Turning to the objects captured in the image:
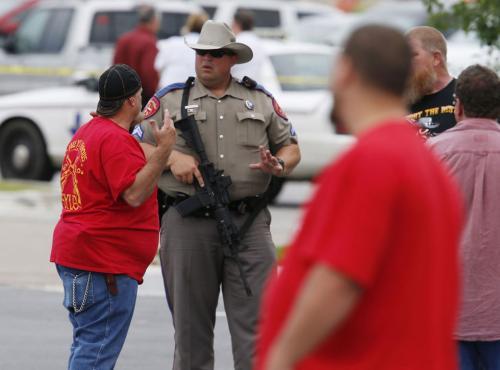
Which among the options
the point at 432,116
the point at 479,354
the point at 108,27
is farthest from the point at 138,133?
the point at 108,27

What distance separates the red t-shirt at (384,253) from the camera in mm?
3299

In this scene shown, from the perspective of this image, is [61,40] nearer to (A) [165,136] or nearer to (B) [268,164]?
(B) [268,164]

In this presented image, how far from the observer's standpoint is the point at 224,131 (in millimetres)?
6676

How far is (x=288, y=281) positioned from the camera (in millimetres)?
3479

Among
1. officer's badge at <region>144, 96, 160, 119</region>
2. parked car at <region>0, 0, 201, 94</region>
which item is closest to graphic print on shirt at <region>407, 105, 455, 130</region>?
officer's badge at <region>144, 96, 160, 119</region>

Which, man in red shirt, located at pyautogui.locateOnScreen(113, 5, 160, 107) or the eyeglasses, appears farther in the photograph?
man in red shirt, located at pyautogui.locateOnScreen(113, 5, 160, 107)

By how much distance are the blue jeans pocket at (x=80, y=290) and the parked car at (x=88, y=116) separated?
8716 mm

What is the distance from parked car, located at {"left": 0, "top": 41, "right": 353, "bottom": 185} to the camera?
15055mm

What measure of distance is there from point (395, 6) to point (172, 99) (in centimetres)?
2557

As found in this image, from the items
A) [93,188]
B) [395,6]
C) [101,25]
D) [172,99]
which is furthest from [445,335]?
[395,6]

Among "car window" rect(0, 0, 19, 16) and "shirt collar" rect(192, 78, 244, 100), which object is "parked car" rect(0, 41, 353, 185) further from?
"car window" rect(0, 0, 19, 16)

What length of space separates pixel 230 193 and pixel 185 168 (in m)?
0.26

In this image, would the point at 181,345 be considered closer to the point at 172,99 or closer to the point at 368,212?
the point at 172,99

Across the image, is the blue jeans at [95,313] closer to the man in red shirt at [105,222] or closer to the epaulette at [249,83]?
the man in red shirt at [105,222]
